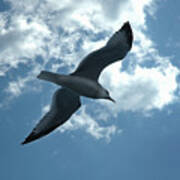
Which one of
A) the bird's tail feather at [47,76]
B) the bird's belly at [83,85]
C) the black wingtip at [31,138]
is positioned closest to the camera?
the bird's tail feather at [47,76]

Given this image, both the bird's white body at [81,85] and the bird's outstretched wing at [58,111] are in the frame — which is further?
the bird's outstretched wing at [58,111]

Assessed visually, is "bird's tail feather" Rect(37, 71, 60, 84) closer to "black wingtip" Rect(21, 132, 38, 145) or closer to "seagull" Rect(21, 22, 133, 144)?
"seagull" Rect(21, 22, 133, 144)

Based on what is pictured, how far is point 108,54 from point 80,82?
5.97 ft

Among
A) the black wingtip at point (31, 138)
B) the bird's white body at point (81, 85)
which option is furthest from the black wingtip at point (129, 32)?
the black wingtip at point (31, 138)

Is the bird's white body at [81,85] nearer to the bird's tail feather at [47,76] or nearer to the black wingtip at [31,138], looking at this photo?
the bird's tail feather at [47,76]

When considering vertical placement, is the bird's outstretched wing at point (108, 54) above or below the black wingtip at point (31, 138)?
above

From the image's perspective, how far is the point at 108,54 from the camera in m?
13.1

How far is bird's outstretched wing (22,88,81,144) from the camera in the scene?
1330 cm

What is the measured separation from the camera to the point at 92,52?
1260 centimetres

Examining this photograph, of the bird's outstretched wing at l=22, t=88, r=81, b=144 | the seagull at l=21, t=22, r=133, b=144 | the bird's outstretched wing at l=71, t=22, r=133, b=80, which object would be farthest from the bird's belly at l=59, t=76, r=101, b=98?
the bird's outstretched wing at l=22, t=88, r=81, b=144

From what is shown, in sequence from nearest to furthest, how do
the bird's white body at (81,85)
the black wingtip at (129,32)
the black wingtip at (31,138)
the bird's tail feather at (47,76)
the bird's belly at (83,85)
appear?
1. the bird's tail feather at (47,76)
2. the bird's white body at (81,85)
3. the bird's belly at (83,85)
4. the black wingtip at (31,138)
5. the black wingtip at (129,32)

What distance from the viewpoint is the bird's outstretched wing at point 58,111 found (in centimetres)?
1330

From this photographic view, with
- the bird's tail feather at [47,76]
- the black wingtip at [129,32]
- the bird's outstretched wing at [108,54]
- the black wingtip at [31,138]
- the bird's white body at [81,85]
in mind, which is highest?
the black wingtip at [129,32]

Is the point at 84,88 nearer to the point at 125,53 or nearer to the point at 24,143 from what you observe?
the point at 125,53
